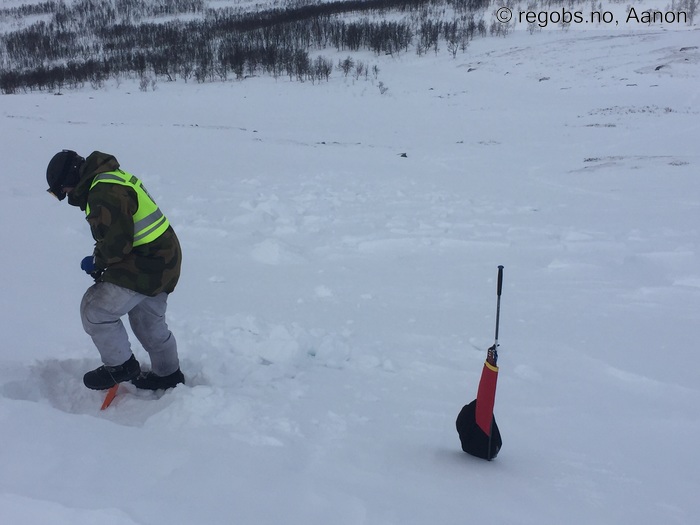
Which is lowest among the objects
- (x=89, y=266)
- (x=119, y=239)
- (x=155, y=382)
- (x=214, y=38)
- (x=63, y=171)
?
(x=155, y=382)

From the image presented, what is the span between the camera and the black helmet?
2.66m

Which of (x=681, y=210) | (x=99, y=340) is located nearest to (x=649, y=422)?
(x=99, y=340)

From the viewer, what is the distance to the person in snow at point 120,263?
2.67m

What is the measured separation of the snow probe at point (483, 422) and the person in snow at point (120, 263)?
5.94 ft

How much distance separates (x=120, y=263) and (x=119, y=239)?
0.19m

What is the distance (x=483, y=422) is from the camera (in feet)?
8.34

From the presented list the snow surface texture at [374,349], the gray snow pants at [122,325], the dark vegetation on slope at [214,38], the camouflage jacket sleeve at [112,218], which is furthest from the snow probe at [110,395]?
the dark vegetation on slope at [214,38]

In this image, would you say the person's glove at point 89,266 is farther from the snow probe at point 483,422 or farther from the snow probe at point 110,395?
the snow probe at point 483,422

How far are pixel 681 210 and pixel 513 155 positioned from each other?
679 cm

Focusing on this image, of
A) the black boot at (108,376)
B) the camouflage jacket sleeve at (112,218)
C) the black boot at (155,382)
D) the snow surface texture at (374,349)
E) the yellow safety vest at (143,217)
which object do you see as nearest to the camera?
the snow surface texture at (374,349)

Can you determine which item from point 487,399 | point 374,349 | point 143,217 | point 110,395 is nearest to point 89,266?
point 143,217

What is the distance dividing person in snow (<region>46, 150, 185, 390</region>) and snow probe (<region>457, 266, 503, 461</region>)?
1811 mm

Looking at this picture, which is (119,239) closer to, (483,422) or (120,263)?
(120,263)

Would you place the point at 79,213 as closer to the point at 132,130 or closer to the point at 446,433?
the point at 446,433
